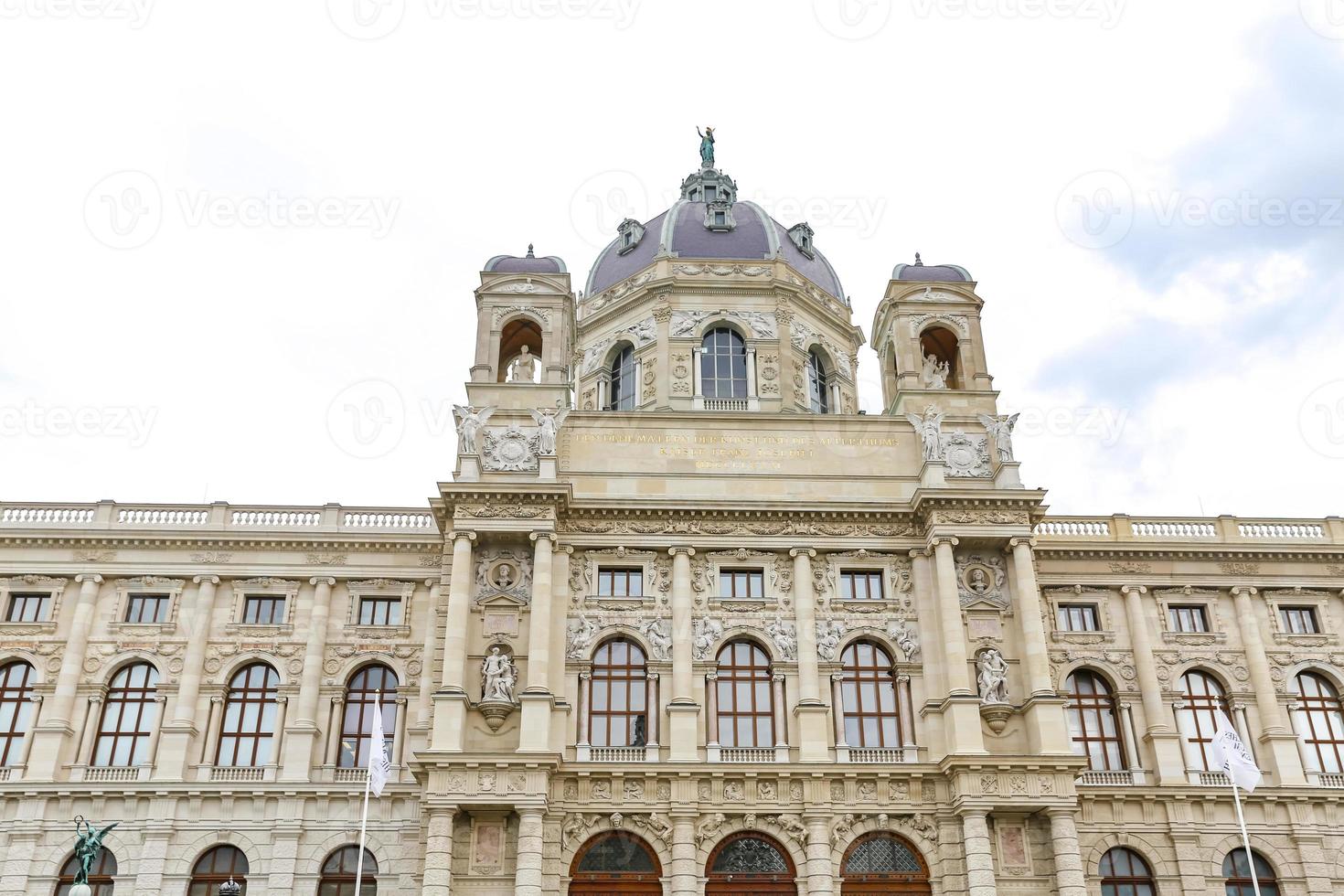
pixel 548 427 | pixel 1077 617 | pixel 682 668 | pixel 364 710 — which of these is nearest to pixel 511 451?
pixel 548 427

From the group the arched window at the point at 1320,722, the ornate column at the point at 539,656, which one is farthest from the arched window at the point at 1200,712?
the ornate column at the point at 539,656

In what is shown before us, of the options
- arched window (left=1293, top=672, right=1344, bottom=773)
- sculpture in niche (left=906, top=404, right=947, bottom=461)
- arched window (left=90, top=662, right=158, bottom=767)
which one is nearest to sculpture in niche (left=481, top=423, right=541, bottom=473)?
sculpture in niche (left=906, top=404, right=947, bottom=461)

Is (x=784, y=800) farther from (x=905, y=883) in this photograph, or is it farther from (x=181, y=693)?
(x=181, y=693)

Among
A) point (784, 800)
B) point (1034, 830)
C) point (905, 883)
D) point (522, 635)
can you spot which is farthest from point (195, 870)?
point (1034, 830)

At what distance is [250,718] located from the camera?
35969 mm

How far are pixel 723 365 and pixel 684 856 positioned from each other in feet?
62.2

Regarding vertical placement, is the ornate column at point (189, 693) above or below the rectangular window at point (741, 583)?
below

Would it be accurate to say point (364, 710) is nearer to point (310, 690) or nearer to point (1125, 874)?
point (310, 690)

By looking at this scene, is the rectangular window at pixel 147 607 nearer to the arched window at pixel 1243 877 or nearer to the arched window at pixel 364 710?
the arched window at pixel 364 710

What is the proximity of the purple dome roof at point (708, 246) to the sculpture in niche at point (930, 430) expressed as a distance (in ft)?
36.2

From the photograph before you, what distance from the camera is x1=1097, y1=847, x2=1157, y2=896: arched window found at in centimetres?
3416

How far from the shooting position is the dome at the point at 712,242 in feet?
155

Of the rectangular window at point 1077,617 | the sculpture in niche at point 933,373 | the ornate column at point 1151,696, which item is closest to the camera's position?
the ornate column at point 1151,696

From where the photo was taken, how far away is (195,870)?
33.6m
